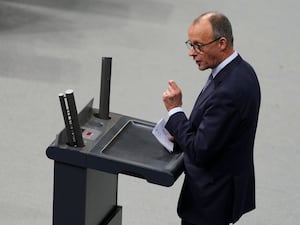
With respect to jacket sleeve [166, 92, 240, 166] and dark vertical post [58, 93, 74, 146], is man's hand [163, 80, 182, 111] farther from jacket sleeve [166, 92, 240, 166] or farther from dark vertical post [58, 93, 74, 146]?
dark vertical post [58, 93, 74, 146]

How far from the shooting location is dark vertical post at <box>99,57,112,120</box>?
11.0ft

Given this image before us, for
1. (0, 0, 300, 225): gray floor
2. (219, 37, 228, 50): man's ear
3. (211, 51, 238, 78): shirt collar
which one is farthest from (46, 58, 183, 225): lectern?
(0, 0, 300, 225): gray floor

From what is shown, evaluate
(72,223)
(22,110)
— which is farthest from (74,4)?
(72,223)

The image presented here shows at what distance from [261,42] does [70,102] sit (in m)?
4.36

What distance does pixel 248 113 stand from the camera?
302cm

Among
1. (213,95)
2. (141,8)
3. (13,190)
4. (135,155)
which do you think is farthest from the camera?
(141,8)

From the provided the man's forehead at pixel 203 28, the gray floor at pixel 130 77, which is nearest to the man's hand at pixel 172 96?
the man's forehead at pixel 203 28

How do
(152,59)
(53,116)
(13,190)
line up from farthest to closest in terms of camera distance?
(152,59) < (53,116) < (13,190)

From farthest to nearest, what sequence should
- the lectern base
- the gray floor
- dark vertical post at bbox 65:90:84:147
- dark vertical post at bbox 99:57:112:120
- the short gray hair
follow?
the gray floor → dark vertical post at bbox 99:57:112:120 → the lectern base → dark vertical post at bbox 65:90:84:147 → the short gray hair

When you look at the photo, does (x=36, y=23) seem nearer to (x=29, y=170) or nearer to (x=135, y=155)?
(x=29, y=170)

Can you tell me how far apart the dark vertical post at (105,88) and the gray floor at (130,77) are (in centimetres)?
118

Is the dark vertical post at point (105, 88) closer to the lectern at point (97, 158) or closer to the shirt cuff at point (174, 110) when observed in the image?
the lectern at point (97, 158)

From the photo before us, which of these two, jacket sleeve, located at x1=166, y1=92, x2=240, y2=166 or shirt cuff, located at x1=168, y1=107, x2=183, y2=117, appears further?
shirt cuff, located at x1=168, y1=107, x2=183, y2=117

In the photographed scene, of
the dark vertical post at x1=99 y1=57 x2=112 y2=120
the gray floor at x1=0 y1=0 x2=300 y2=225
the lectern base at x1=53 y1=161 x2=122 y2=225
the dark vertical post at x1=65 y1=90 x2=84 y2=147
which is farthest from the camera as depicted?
the gray floor at x1=0 y1=0 x2=300 y2=225
